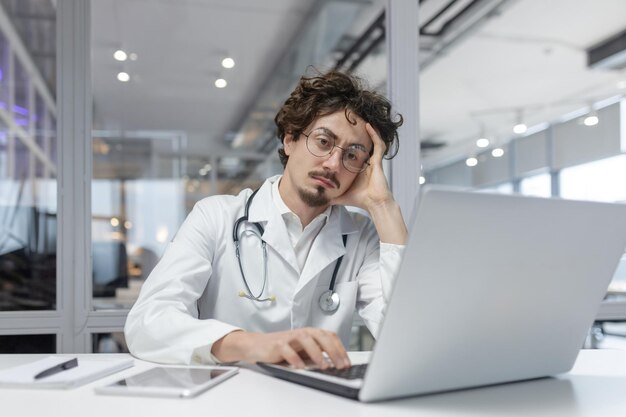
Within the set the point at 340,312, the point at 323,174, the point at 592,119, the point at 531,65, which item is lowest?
the point at 340,312

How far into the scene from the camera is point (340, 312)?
4.99 feet

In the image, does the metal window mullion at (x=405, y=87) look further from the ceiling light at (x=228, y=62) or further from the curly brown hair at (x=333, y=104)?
the ceiling light at (x=228, y=62)

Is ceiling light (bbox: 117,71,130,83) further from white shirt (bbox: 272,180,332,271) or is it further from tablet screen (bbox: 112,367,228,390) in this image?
tablet screen (bbox: 112,367,228,390)

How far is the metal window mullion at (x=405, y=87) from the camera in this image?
7.59ft

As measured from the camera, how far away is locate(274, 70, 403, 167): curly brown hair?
1.66 m

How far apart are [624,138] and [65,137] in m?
2.33

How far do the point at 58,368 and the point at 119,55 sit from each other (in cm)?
168

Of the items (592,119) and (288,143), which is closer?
(288,143)

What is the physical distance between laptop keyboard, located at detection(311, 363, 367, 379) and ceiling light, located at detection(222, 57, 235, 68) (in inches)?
71.8

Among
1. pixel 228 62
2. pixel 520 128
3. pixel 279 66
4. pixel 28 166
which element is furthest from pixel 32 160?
pixel 520 128

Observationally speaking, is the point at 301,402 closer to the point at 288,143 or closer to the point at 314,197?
the point at 314,197

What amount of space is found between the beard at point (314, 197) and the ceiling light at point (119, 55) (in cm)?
117

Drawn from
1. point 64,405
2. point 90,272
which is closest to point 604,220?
point 64,405

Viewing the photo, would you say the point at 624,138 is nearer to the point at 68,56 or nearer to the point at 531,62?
the point at 531,62
